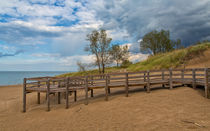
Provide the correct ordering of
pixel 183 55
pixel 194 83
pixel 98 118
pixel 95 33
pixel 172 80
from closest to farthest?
1. pixel 98 118
2. pixel 194 83
3. pixel 172 80
4. pixel 183 55
5. pixel 95 33

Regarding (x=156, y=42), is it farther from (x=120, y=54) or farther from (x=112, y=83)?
(x=112, y=83)

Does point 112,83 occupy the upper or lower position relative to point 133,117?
upper

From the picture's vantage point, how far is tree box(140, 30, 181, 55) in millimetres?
51656

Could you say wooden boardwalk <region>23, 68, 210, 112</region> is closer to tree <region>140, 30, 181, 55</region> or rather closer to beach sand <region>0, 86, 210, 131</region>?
beach sand <region>0, 86, 210, 131</region>

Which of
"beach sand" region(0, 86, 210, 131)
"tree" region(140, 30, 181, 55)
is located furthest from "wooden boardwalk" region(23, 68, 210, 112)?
"tree" region(140, 30, 181, 55)

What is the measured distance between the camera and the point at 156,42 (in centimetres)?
5200

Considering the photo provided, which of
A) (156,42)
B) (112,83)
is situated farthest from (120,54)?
(112,83)

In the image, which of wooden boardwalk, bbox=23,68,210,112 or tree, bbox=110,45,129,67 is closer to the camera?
wooden boardwalk, bbox=23,68,210,112

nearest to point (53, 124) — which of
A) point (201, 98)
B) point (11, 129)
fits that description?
point (11, 129)

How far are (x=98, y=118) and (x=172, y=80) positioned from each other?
8743 mm

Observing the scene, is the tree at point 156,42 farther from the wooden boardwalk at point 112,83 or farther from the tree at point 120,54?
the wooden boardwalk at point 112,83

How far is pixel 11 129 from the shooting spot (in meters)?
9.18

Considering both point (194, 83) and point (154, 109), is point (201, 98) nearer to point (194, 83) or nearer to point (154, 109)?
point (194, 83)

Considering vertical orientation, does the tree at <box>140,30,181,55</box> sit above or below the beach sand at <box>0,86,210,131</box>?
above
